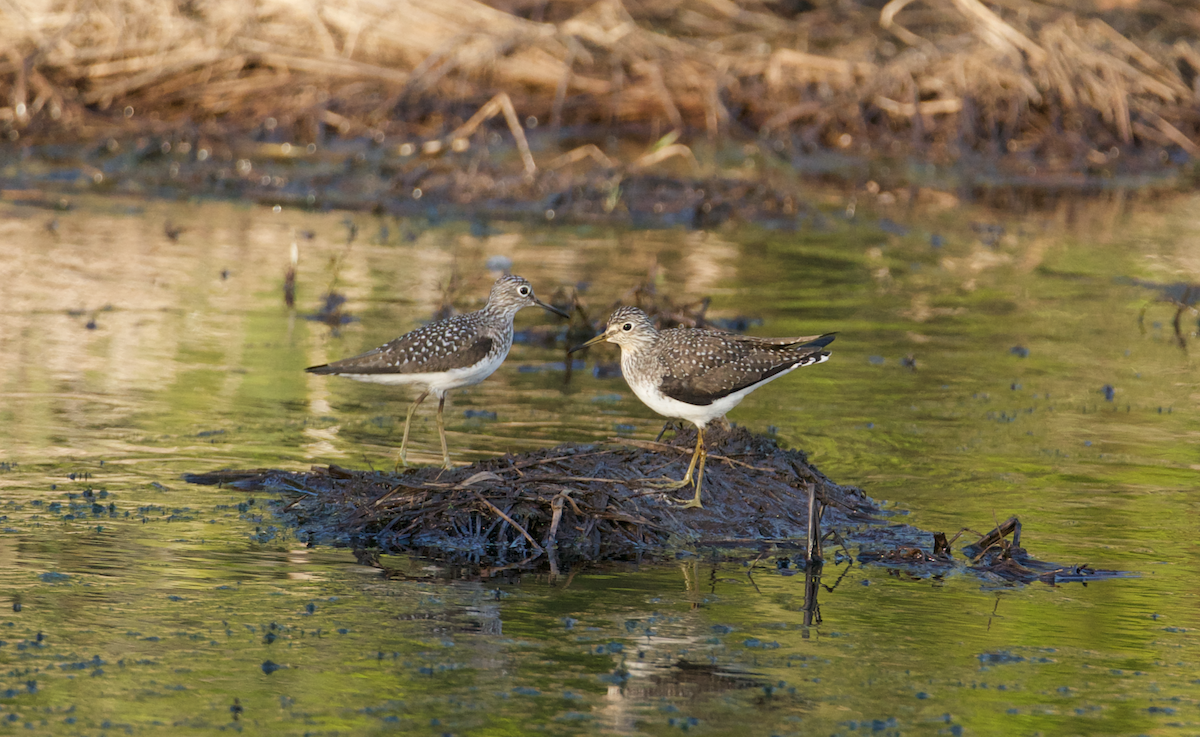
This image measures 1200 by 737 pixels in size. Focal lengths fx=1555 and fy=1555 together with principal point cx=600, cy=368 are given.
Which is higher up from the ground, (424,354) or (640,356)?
(640,356)

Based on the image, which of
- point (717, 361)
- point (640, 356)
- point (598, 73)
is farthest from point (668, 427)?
point (598, 73)

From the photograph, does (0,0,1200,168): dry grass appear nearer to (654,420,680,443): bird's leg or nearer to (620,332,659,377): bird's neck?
(654,420,680,443): bird's leg

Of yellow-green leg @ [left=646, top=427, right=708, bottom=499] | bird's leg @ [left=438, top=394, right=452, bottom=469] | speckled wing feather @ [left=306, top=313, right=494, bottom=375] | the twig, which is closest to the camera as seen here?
the twig

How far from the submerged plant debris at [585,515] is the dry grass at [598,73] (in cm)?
1368

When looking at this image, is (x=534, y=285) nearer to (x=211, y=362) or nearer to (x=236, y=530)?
(x=211, y=362)

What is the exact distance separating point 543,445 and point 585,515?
1.66 m

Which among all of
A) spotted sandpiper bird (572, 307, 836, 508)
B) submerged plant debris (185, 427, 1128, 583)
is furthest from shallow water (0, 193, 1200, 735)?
spotted sandpiper bird (572, 307, 836, 508)

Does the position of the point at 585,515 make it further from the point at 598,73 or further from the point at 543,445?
the point at 598,73

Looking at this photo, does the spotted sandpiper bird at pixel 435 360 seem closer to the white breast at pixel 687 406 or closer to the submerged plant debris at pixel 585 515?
the submerged plant debris at pixel 585 515

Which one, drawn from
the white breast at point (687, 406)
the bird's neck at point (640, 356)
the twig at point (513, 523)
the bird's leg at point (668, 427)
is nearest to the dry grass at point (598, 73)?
the bird's leg at point (668, 427)

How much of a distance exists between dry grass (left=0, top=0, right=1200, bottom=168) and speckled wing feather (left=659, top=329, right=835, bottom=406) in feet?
43.7

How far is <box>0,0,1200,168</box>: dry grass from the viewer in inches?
840

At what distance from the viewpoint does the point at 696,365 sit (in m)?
8.32

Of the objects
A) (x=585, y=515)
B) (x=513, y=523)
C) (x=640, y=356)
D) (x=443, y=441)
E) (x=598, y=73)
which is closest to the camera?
(x=513, y=523)
